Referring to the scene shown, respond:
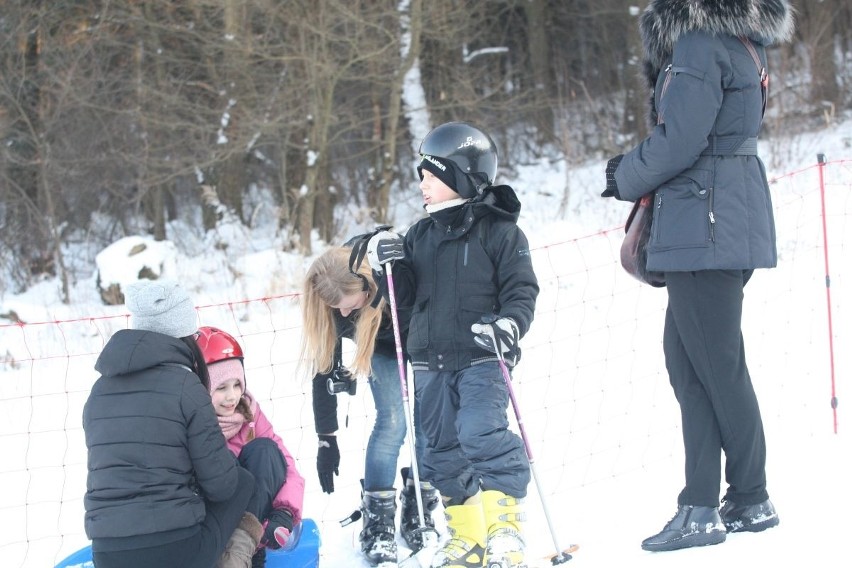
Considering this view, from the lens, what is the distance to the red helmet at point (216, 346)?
371cm

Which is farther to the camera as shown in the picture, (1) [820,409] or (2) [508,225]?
(1) [820,409]

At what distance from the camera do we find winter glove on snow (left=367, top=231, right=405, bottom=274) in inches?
138

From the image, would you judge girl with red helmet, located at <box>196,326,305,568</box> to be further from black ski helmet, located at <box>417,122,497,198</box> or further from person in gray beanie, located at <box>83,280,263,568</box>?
black ski helmet, located at <box>417,122,497,198</box>

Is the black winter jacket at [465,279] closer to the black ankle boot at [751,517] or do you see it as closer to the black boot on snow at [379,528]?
the black boot on snow at [379,528]

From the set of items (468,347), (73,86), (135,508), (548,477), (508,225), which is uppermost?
(73,86)

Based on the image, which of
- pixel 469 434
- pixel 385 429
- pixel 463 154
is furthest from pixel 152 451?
pixel 463 154

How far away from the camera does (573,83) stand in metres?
20.4

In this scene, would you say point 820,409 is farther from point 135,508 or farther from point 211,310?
point 211,310

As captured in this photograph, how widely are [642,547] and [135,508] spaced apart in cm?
171

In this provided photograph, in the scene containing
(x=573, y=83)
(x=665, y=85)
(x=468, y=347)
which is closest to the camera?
(x=665, y=85)

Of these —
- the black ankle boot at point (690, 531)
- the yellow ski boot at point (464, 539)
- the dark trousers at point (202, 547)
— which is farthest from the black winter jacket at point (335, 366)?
the black ankle boot at point (690, 531)

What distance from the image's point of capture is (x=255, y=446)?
3572 mm

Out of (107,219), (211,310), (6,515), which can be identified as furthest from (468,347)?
(107,219)

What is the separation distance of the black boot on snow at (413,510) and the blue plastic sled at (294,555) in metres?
0.48
